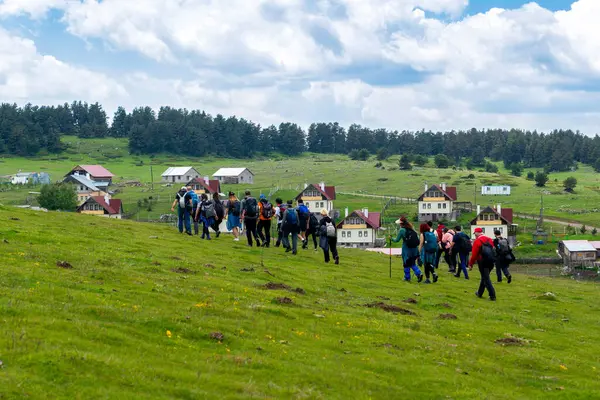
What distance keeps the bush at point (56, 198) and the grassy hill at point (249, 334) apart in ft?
312

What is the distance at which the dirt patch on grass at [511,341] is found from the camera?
67.4ft

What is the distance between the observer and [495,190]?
573 ft

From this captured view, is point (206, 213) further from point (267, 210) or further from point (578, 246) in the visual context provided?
point (578, 246)

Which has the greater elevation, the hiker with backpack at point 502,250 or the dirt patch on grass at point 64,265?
the dirt patch on grass at point 64,265

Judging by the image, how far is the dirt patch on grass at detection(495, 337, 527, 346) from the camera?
67.4 ft

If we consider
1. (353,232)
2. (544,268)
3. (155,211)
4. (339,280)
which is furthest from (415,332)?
(155,211)

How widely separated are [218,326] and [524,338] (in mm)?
10479

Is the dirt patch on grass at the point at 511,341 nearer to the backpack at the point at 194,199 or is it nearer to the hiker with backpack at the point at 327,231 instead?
the hiker with backpack at the point at 327,231

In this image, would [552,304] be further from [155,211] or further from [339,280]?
[155,211]

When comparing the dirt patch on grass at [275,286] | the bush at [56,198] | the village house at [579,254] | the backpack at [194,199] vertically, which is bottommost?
the village house at [579,254]

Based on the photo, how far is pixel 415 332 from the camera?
20031mm

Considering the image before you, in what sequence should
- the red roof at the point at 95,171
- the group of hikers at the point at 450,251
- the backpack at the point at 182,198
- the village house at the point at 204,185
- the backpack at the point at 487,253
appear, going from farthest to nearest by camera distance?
1. the red roof at the point at 95,171
2. the village house at the point at 204,185
3. the backpack at the point at 182,198
4. the group of hikers at the point at 450,251
5. the backpack at the point at 487,253

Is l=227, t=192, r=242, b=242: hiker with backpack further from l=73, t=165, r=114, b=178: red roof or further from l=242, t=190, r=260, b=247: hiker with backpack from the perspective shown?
l=73, t=165, r=114, b=178: red roof

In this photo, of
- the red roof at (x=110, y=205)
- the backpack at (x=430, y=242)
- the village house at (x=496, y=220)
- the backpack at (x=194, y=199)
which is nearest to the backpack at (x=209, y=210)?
the backpack at (x=194, y=199)
